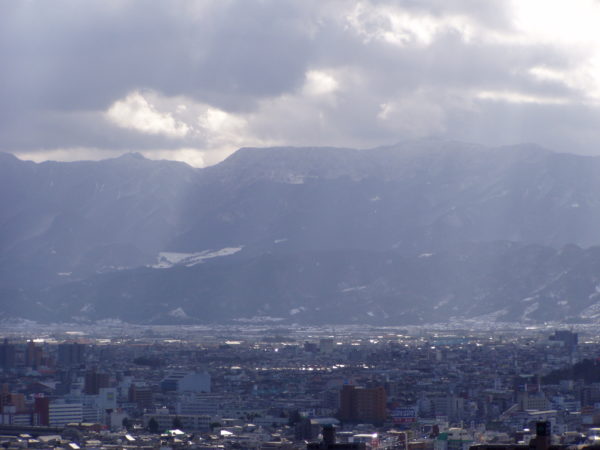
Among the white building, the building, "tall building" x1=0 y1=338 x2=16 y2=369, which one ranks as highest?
"tall building" x1=0 y1=338 x2=16 y2=369

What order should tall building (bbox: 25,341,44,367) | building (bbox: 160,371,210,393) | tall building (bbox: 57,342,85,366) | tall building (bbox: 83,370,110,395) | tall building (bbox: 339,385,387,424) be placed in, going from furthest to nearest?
1. tall building (bbox: 57,342,85,366)
2. tall building (bbox: 25,341,44,367)
3. building (bbox: 160,371,210,393)
4. tall building (bbox: 83,370,110,395)
5. tall building (bbox: 339,385,387,424)

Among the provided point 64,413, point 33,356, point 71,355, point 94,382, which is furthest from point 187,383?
point 71,355

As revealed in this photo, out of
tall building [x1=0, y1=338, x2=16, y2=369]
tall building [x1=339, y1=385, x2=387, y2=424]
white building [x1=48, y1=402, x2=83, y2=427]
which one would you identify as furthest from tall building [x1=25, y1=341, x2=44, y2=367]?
tall building [x1=339, y1=385, x2=387, y2=424]

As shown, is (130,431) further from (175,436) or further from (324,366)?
(324,366)

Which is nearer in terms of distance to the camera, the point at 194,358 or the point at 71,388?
the point at 71,388

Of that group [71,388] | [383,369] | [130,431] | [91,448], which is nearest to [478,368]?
[383,369]

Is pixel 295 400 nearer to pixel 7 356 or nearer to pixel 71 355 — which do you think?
pixel 7 356

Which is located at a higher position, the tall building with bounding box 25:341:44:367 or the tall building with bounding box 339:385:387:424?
the tall building with bounding box 25:341:44:367

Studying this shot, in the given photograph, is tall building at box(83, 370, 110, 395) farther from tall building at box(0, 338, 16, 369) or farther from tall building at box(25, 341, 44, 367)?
tall building at box(25, 341, 44, 367)
